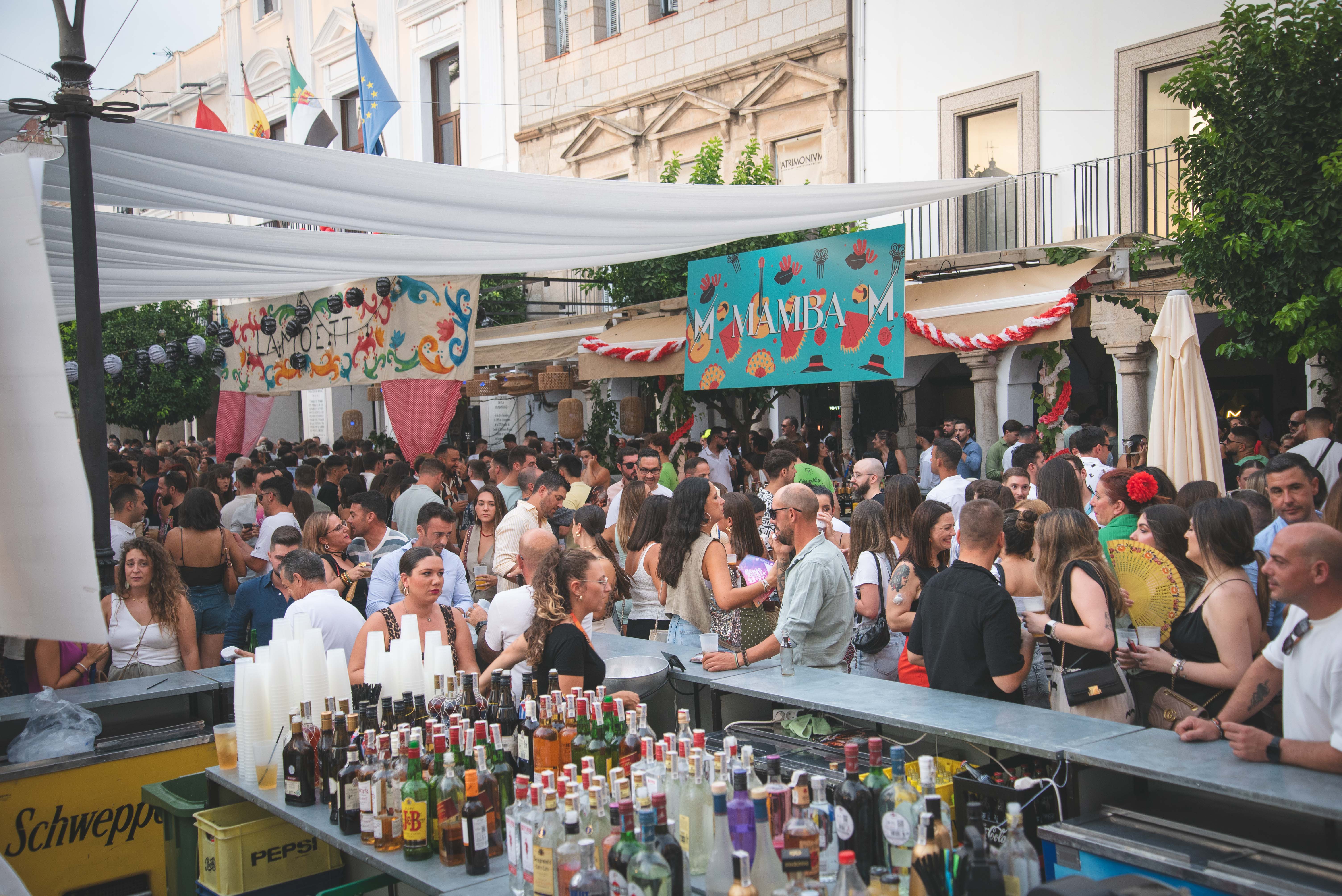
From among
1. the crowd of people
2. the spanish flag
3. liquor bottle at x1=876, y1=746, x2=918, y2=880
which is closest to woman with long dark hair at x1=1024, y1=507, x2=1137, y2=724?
the crowd of people

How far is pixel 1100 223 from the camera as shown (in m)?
12.4

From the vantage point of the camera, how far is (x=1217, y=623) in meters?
3.78

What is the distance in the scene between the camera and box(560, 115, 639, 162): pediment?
1828 centimetres

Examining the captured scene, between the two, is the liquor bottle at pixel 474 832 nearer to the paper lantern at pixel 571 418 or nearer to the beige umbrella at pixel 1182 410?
the beige umbrella at pixel 1182 410

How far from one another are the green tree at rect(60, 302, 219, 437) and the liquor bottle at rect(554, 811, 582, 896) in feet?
71.9

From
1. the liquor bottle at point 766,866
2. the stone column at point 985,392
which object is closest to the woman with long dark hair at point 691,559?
the liquor bottle at point 766,866

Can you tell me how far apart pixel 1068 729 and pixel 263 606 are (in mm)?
4226

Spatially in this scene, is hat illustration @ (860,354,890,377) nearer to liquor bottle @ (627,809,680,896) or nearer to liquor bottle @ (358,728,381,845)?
liquor bottle @ (358,728,381,845)

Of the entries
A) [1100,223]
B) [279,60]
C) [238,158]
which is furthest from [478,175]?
[279,60]

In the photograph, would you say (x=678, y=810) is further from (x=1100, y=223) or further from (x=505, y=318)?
(x=505, y=318)

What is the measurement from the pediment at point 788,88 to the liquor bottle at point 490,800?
44.3 feet

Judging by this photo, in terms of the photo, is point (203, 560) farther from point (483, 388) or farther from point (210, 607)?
point (483, 388)

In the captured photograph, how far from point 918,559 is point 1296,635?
7.26 feet

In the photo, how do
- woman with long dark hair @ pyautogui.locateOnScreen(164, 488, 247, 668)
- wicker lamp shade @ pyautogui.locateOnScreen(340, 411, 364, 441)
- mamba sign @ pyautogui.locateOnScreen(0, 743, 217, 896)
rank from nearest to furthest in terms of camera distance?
mamba sign @ pyautogui.locateOnScreen(0, 743, 217, 896), woman with long dark hair @ pyautogui.locateOnScreen(164, 488, 247, 668), wicker lamp shade @ pyautogui.locateOnScreen(340, 411, 364, 441)
